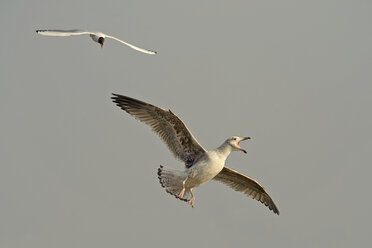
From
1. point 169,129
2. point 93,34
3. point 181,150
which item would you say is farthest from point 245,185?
point 93,34

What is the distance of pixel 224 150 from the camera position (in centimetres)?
1852

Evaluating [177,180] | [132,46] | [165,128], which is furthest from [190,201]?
[132,46]

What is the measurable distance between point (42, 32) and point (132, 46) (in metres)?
3.31

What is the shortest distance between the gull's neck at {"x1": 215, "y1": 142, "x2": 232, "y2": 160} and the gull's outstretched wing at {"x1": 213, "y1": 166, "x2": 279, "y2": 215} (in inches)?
59.4

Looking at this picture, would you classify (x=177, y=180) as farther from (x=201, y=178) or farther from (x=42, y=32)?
(x=42, y=32)

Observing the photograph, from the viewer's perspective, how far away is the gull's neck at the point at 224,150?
Answer: 1845cm

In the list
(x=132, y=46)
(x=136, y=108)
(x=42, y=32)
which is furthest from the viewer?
(x=132, y=46)

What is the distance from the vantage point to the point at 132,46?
20234 millimetres

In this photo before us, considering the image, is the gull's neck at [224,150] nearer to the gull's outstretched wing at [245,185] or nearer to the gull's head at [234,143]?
the gull's head at [234,143]

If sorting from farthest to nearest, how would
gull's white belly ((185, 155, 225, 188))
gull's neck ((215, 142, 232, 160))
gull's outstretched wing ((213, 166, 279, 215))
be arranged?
gull's outstretched wing ((213, 166, 279, 215))
gull's neck ((215, 142, 232, 160))
gull's white belly ((185, 155, 225, 188))

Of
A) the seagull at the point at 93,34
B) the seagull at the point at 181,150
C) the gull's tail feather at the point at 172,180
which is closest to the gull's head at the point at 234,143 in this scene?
the seagull at the point at 181,150

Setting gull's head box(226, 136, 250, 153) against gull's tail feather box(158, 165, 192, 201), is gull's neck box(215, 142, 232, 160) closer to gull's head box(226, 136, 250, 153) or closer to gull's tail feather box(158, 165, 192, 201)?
gull's head box(226, 136, 250, 153)

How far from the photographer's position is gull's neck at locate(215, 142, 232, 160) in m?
18.5

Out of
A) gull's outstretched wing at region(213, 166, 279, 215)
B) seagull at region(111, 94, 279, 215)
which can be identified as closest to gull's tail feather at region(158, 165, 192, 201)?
seagull at region(111, 94, 279, 215)
